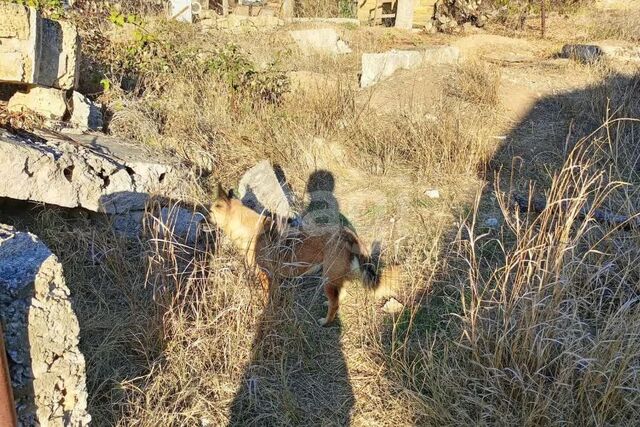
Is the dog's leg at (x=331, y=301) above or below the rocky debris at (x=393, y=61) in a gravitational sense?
below

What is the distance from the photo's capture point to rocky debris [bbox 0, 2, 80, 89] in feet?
11.5

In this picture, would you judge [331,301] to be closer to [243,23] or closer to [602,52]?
[602,52]

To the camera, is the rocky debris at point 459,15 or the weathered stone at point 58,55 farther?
the rocky debris at point 459,15

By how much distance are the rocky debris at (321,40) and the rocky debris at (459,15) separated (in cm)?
307

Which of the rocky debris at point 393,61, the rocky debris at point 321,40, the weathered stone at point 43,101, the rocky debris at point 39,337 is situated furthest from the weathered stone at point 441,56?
the rocky debris at point 39,337

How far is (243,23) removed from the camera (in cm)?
1068

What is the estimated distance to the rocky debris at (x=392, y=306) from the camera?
3158 mm

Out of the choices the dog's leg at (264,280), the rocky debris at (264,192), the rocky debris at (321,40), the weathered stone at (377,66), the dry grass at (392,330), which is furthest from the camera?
the rocky debris at (321,40)

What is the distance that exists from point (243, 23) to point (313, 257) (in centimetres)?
881

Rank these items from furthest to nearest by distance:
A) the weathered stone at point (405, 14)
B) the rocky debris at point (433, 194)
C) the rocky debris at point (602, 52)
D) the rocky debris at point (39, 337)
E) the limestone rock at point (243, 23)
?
1. the weathered stone at point (405, 14)
2. the limestone rock at point (243, 23)
3. the rocky debris at point (602, 52)
4. the rocky debris at point (433, 194)
5. the rocky debris at point (39, 337)

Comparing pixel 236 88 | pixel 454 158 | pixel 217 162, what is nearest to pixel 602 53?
pixel 454 158

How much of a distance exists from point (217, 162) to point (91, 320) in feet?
7.93

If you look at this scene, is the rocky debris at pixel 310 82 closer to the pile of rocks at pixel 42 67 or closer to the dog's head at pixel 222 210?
the pile of rocks at pixel 42 67

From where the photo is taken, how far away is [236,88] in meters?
5.76
